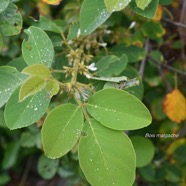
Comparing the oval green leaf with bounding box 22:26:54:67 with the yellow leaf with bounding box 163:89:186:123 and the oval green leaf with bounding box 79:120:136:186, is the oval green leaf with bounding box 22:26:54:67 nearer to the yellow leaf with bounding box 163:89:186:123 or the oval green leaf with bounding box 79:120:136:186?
the oval green leaf with bounding box 79:120:136:186

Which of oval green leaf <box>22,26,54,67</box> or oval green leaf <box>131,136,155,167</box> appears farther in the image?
oval green leaf <box>131,136,155,167</box>

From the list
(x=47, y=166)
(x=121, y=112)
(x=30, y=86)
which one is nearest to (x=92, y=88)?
(x=121, y=112)

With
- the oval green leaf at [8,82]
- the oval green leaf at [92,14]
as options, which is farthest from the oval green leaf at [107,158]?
the oval green leaf at [92,14]

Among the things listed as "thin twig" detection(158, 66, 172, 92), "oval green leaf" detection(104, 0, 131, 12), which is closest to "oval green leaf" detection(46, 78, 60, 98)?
"oval green leaf" detection(104, 0, 131, 12)

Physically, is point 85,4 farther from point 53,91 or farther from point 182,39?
point 182,39

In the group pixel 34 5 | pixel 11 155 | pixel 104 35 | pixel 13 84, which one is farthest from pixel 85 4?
pixel 11 155

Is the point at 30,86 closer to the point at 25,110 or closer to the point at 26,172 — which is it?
the point at 25,110
